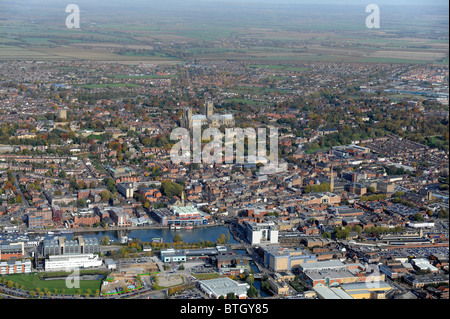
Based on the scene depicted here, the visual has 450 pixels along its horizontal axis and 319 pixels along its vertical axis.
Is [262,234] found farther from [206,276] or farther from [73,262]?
[73,262]

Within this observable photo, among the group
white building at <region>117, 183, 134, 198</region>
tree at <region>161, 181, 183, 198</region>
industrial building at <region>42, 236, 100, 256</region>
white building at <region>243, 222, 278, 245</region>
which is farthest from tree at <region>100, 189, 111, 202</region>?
white building at <region>243, 222, 278, 245</region>

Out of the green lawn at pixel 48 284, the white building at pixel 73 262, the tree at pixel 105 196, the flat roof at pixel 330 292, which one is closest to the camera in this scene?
the flat roof at pixel 330 292

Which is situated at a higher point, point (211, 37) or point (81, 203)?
point (211, 37)

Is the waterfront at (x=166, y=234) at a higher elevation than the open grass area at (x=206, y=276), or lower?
lower

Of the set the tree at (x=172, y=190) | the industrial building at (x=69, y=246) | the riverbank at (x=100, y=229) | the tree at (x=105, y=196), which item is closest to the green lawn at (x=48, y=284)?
the industrial building at (x=69, y=246)

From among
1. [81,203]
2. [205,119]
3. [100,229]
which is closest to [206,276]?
[100,229]

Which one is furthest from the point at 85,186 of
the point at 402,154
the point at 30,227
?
the point at 402,154

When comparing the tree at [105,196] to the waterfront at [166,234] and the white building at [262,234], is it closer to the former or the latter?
the waterfront at [166,234]

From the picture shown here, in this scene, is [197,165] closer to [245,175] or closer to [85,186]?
[245,175]
